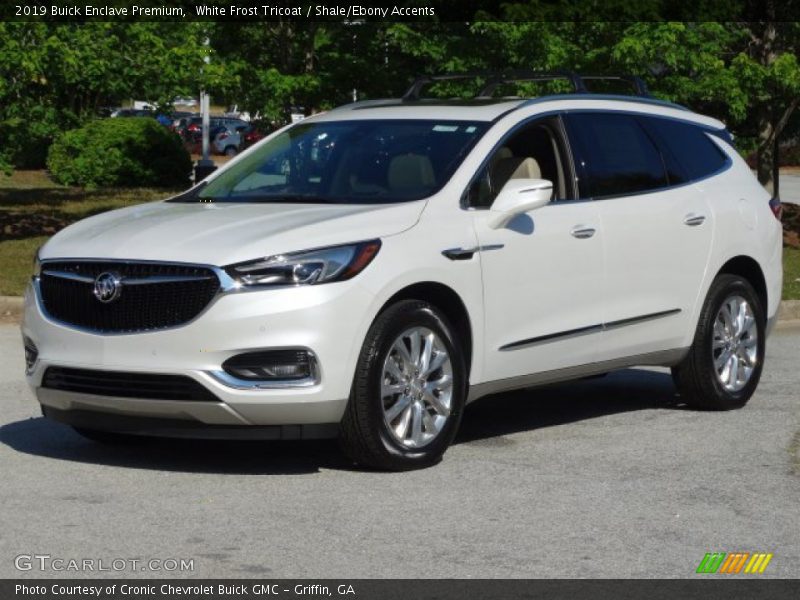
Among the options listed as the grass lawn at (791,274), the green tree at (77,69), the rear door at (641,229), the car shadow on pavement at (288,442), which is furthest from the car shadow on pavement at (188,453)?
the green tree at (77,69)

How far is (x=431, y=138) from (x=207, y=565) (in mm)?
3320

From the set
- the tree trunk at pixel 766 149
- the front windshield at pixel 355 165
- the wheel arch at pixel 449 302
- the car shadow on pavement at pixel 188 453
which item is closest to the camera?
the wheel arch at pixel 449 302

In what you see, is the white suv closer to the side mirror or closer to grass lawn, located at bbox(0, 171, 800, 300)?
the side mirror

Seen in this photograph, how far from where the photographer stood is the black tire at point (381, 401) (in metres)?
7.86

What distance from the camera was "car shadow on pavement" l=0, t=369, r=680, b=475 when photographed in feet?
27.6

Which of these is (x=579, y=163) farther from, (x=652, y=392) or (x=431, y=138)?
(x=652, y=392)

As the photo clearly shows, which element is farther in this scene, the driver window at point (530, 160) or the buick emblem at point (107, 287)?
the driver window at point (530, 160)

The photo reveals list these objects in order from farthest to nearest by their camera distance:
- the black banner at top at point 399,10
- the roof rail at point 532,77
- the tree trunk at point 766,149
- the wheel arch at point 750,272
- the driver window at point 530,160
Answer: the tree trunk at point 766,149 < the black banner at top at point 399,10 < the wheel arch at point 750,272 < the roof rail at point 532,77 < the driver window at point 530,160

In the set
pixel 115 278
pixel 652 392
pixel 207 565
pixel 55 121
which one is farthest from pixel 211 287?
pixel 55 121

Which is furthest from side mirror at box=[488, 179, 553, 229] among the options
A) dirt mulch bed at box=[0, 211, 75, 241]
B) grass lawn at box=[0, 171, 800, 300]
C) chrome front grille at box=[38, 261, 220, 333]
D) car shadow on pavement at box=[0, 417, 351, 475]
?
dirt mulch bed at box=[0, 211, 75, 241]

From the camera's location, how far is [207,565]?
6309 millimetres

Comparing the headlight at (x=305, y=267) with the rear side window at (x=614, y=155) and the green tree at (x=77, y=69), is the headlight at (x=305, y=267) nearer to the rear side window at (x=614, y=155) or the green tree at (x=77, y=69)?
the rear side window at (x=614, y=155)

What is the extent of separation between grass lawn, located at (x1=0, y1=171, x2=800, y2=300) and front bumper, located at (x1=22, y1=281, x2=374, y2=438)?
777 centimetres
